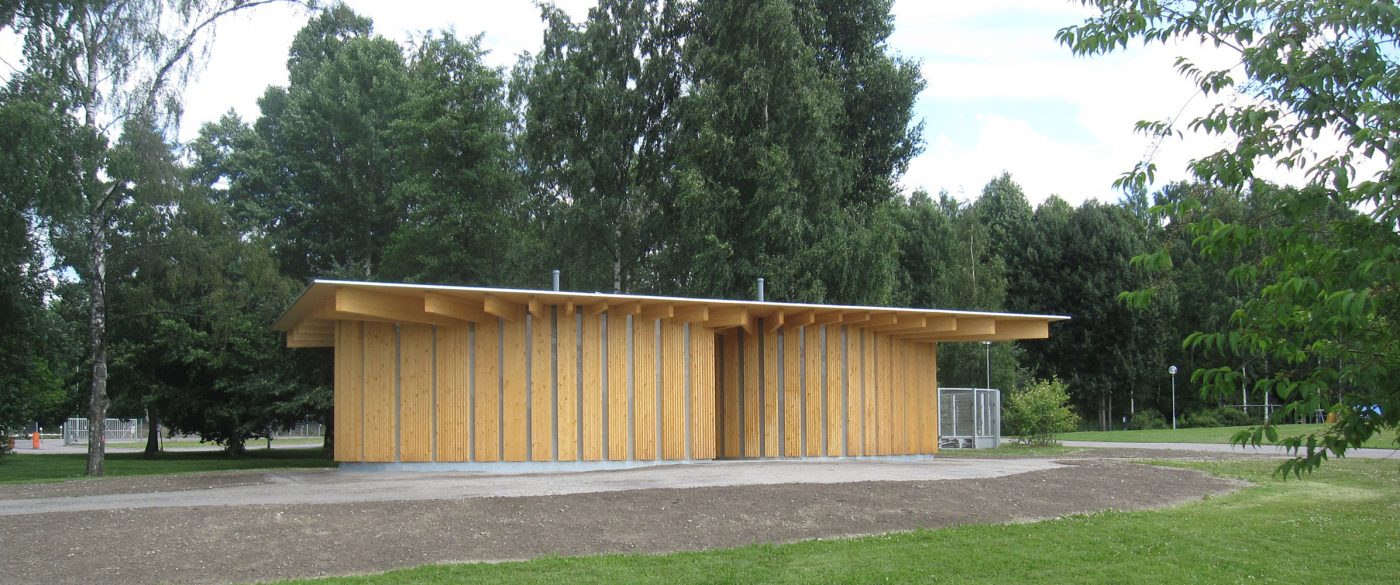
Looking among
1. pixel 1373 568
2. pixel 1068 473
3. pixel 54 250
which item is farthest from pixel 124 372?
pixel 1373 568

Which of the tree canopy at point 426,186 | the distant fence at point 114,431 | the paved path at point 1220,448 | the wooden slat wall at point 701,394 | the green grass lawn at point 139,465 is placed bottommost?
the distant fence at point 114,431

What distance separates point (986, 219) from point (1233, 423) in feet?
46.5

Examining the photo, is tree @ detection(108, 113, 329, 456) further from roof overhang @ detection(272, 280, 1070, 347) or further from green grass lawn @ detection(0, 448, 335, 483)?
roof overhang @ detection(272, 280, 1070, 347)

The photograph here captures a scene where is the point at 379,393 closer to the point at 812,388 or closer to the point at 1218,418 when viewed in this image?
the point at 812,388

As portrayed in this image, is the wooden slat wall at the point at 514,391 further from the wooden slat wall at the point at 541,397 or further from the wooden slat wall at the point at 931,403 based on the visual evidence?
the wooden slat wall at the point at 931,403

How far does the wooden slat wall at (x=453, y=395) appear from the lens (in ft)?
54.4

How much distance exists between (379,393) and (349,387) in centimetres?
90

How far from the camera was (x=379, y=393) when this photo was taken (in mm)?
17000

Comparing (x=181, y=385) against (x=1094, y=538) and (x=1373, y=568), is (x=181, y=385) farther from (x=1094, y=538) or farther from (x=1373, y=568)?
(x=1373, y=568)

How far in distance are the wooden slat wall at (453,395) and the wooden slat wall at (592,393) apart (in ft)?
6.14

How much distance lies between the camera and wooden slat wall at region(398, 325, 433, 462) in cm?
1678

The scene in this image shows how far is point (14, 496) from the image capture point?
43.5 feet

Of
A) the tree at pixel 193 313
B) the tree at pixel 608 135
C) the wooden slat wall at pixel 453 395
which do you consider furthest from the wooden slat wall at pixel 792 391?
the tree at pixel 193 313

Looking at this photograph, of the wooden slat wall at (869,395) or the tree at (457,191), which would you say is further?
the tree at (457,191)
